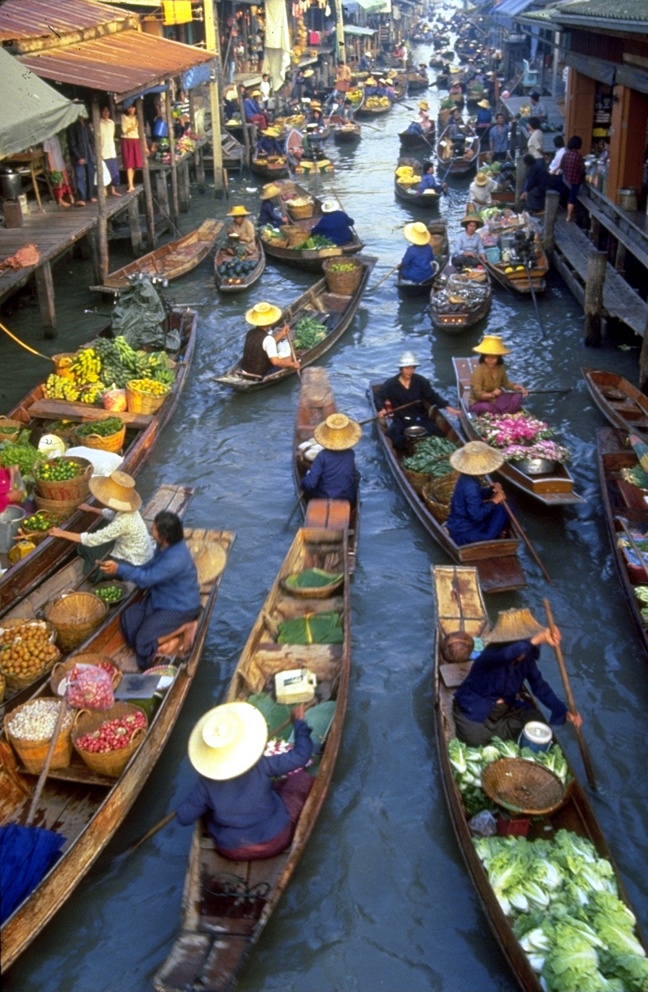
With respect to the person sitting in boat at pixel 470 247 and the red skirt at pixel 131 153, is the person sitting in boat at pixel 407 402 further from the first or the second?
the red skirt at pixel 131 153

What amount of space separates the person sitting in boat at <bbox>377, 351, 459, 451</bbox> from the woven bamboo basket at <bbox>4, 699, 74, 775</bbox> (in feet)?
18.2

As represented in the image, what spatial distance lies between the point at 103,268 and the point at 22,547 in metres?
8.76

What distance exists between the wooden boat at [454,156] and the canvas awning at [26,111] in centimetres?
1690

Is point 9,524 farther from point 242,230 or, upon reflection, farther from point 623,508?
point 242,230

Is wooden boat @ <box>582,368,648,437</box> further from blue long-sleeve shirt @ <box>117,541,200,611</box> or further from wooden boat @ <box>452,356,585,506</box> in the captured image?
blue long-sleeve shirt @ <box>117,541,200,611</box>

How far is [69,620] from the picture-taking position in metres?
7.22

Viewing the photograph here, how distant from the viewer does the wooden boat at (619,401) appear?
10648 millimetres

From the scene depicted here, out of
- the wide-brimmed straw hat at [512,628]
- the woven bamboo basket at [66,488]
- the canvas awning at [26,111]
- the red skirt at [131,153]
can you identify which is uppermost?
the canvas awning at [26,111]

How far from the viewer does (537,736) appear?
589cm

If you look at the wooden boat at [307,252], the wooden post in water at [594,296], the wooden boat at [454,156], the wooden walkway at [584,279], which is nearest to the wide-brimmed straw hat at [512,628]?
the wooden walkway at [584,279]

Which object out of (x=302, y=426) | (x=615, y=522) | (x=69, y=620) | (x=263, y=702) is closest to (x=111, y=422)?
(x=302, y=426)

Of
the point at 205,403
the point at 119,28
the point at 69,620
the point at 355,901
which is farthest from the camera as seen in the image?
the point at 119,28

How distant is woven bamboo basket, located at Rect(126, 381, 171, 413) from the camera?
11.2 metres

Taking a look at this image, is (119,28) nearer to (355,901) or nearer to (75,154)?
(75,154)
